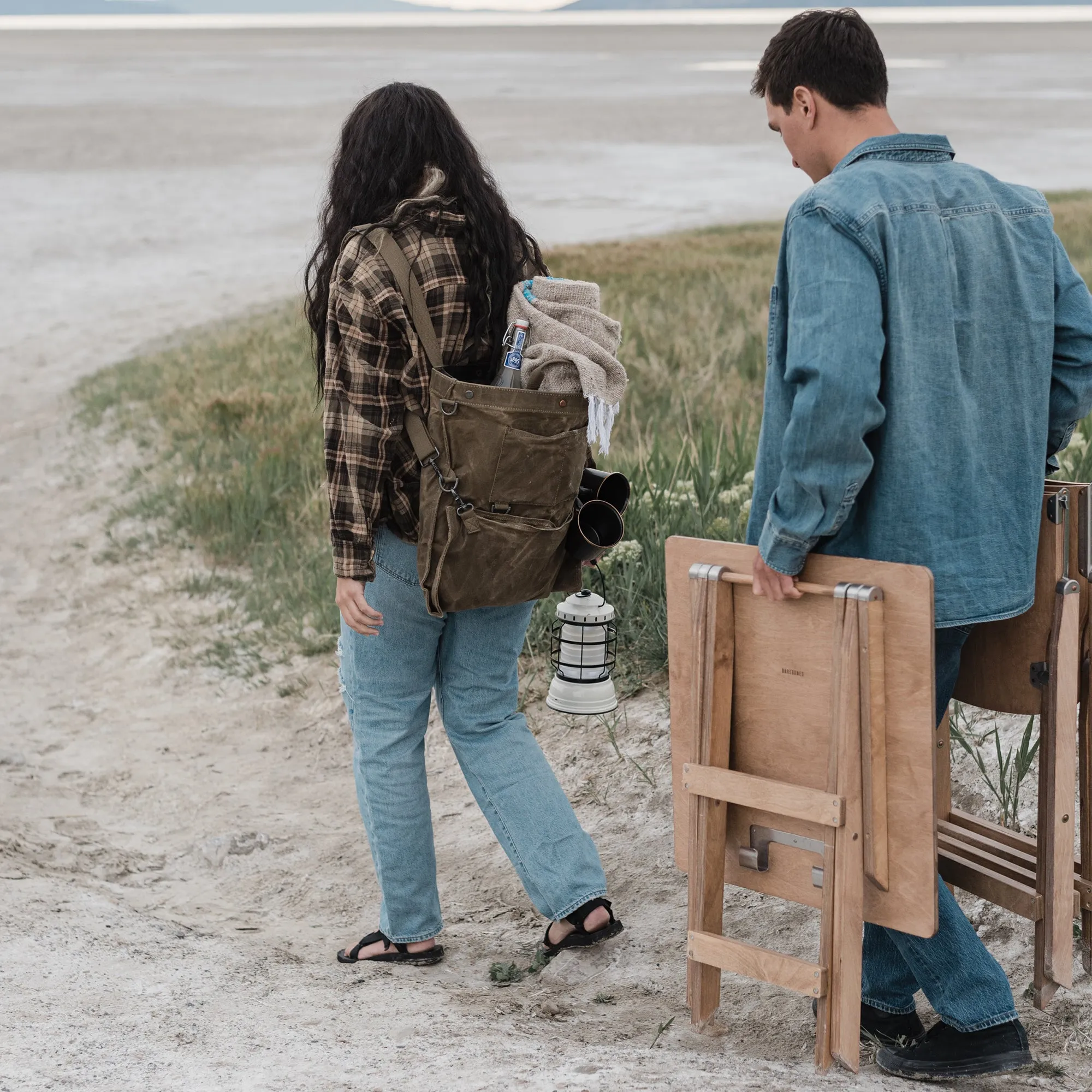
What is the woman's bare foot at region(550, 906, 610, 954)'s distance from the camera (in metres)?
3.27

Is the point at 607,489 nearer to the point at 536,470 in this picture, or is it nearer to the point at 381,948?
the point at 536,470

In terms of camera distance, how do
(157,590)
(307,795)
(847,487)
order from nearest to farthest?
→ (847,487), (307,795), (157,590)

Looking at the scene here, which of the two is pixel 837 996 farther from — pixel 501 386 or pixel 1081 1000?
pixel 501 386

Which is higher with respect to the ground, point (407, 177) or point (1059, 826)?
point (407, 177)

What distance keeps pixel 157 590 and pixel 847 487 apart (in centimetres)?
518

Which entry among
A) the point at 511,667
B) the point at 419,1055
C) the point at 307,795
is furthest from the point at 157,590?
the point at 419,1055

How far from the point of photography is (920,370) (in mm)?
2387

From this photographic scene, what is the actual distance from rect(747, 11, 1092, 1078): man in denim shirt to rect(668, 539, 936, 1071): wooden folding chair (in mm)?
121

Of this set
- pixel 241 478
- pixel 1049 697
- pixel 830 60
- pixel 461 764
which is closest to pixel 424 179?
pixel 830 60

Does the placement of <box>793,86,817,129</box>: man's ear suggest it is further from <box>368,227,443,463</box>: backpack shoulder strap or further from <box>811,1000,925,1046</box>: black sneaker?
<box>811,1000,925,1046</box>: black sneaker

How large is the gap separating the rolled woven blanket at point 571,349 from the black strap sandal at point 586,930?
3.65 feet

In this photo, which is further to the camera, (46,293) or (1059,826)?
(46,293)

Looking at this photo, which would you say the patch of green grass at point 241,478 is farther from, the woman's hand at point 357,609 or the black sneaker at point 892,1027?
the black sneaker at point 892,1027

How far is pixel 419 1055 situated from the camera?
8.48ft
